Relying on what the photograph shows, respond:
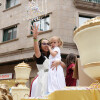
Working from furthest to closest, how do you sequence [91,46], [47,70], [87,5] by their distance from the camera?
[87,5]
[47,70]
[91,46]

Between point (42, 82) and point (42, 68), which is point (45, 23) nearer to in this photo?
point (42, 68)

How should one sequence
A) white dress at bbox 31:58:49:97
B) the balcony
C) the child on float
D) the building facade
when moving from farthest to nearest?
the balcony, the building facade, the child on float, white dress at bbox 31:58:49:97

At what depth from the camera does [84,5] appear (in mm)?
11156

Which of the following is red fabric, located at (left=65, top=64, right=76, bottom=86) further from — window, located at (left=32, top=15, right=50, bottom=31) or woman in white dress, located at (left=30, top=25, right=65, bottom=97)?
window, located at (left=32, top=15, right=50, bottom=31)

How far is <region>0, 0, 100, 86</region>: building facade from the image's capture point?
35.2 ft

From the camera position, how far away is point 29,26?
39.2ft

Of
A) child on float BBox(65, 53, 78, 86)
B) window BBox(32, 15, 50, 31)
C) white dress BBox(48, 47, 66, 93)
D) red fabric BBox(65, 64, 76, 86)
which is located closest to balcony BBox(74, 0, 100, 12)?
window BBox(32, 15, 50, 31)

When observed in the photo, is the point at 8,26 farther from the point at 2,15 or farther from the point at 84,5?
the point at 84,5

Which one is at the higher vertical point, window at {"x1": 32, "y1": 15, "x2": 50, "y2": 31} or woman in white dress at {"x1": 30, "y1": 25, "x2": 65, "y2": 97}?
window at {"x1": 32, "y1": 15, "x2": 50, "y2": 31}

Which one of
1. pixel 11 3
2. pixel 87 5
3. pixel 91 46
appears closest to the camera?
pixel 91 46

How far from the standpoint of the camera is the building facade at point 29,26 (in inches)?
422

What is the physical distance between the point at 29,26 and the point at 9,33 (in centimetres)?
197

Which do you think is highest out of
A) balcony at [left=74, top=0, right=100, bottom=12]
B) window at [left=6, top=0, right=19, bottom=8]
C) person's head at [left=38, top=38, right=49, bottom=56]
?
window at [left=6, top=0, right=19, bottom=8]

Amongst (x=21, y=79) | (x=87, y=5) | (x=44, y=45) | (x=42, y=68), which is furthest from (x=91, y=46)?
(x=87, y=5)
